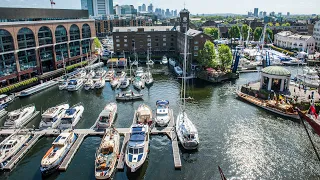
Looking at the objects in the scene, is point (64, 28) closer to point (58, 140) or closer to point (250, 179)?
Result: point (58, 140)

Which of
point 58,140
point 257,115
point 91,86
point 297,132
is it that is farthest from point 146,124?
point 91,86

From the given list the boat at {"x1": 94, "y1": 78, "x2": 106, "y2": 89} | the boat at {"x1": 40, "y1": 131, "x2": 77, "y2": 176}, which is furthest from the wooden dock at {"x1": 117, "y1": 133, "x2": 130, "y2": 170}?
the boat at {"x1": 94, "y1": 78, "x2": 106, "y2": 89}

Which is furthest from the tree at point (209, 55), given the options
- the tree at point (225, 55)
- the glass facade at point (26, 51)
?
the glass facade at point (26, 51)

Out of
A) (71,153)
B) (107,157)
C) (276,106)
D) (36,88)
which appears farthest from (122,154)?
(36,88)

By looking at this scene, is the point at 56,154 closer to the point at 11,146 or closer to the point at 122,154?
→ the point at 11,146

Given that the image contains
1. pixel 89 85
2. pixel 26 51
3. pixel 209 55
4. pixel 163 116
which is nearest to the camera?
pixel 163 116

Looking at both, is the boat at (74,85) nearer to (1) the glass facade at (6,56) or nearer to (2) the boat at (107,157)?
(1) the glass facade at (6,56)

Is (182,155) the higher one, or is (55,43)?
(55,43)
